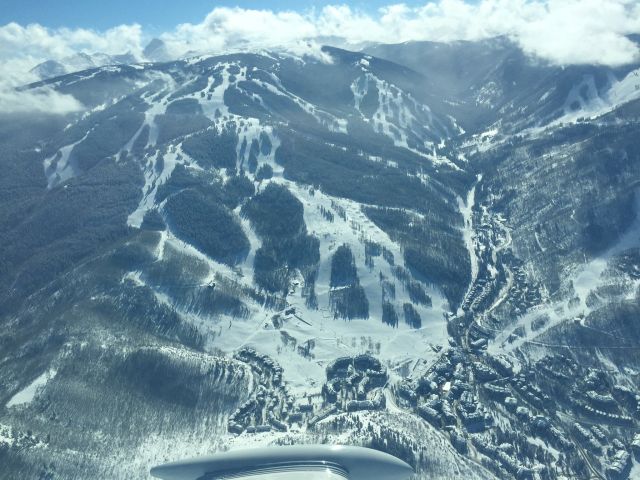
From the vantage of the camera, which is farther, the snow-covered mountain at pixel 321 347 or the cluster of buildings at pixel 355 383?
the cluster of buildings at pixel 355 383

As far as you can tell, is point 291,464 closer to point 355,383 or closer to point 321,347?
point 355,383

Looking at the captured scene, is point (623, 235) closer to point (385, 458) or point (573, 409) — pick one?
point (573, 409)

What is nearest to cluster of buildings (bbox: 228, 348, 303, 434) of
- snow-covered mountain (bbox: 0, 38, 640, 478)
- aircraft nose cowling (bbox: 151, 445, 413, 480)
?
snow-covered mountain (bbox: 0, 38, 640, 478)

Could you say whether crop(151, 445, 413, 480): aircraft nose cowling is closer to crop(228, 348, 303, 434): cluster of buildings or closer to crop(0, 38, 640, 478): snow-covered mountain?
crop(0, 38, 640, 478): snow-covered mountain

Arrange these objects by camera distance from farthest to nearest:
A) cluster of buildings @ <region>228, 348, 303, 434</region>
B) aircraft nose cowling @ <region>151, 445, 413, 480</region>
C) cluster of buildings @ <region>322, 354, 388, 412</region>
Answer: cluster of buildings @ <region>322, 354, 388, 412</region> < cluster of buildings @ <region>228, 348, 303, 434</region> < aircraft nose cowling @ <region>151, 445, 413, 480</region>

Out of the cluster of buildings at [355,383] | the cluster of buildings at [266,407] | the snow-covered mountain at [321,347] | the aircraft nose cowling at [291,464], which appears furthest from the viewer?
the cluster of buildings at [355,383]

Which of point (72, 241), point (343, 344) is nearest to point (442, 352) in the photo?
point (343, 344)

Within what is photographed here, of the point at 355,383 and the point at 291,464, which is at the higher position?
the point at 355,383

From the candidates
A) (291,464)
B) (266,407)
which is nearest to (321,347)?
(266,407)

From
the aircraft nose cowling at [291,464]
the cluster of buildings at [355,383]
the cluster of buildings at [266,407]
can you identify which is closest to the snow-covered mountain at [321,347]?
the cluster of buildings at [266,407]

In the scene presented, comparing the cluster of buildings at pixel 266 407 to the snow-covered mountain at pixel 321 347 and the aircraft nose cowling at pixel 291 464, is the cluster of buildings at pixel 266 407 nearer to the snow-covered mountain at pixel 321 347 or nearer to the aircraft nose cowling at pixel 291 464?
the snow-covered mountain at pixel 321 347

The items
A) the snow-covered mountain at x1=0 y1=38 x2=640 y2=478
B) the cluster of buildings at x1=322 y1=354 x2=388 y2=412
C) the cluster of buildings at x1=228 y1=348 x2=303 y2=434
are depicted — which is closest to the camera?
the snow-covered mountain at x1=0 y1=38 x2=640 y2=478
